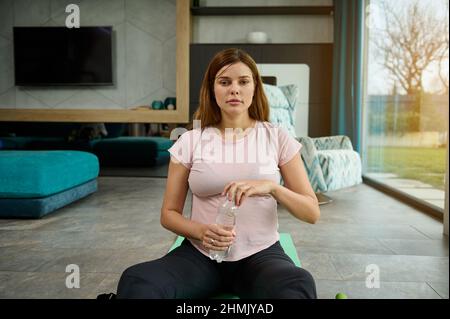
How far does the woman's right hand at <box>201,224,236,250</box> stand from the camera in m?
1.05

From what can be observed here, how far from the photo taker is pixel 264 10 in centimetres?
486

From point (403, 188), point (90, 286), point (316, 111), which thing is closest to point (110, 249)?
point (90, 286)

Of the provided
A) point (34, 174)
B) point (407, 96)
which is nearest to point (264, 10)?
point (407, 96)

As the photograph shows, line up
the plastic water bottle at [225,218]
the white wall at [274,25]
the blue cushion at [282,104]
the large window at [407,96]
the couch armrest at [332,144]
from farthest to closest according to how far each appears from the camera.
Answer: the white wall at [274,25]
the couch armrest at [332,144]
the blue cushion at [282,104]
the large window at [407,96]
the plastic water bottle at [225,218]

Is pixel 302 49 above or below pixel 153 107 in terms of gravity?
above

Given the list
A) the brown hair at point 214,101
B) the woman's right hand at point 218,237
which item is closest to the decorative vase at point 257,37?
the brown hair at point 214,101

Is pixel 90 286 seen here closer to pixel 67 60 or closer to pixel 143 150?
pixel 143 150

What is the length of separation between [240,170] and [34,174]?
1.89 meters

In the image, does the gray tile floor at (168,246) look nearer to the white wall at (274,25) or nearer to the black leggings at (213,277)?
the black leggings at (213,277)

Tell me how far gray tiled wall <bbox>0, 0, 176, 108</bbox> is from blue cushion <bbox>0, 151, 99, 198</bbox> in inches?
88.1

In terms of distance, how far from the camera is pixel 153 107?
16.1 ft

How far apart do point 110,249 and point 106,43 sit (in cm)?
353

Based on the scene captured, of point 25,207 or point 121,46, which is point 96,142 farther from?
point 25,207

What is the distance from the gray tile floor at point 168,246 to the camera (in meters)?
1.60
